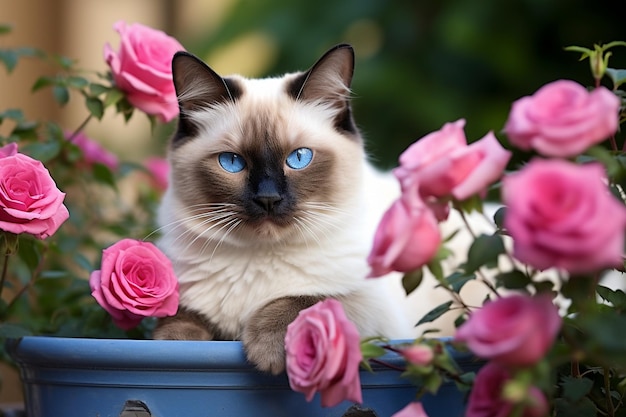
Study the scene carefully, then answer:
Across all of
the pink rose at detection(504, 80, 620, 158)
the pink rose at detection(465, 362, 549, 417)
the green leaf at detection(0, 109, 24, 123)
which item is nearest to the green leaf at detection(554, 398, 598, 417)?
the pink rose at detection(465, 362, 549, 417)

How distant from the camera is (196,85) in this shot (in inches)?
57.2

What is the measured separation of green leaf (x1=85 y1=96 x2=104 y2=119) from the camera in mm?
1572

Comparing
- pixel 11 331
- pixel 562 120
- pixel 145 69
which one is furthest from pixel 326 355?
pixel 145 69

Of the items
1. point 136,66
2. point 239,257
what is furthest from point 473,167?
point 136,66

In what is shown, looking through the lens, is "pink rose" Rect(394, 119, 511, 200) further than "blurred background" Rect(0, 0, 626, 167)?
No

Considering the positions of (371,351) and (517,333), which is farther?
(371,351)

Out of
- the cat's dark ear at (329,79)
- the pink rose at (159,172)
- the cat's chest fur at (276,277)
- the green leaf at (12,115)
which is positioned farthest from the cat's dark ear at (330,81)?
the pink rose at (159,172)

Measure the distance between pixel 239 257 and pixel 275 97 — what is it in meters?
0.31

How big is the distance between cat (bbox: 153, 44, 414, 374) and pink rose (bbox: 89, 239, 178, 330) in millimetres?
56

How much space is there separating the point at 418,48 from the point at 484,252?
203 centimetres

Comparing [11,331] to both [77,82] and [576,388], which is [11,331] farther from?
[576,388]

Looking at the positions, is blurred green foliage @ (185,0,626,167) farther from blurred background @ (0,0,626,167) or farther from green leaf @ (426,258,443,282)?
green leaf @ (426,258,443,282)

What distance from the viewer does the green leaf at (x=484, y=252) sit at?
0.93 m

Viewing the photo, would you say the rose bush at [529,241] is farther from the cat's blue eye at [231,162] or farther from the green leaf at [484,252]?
the cat's blue eye at [231,162]
